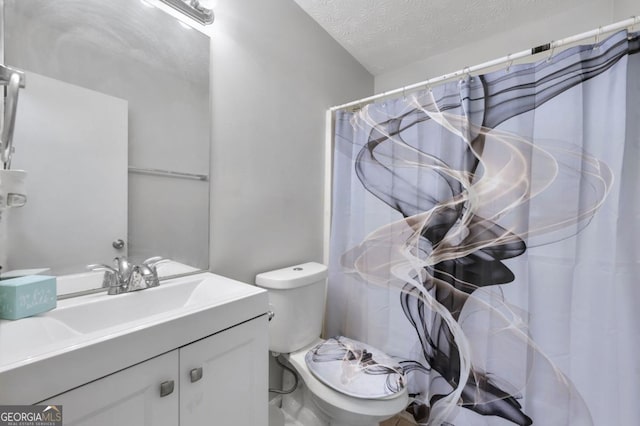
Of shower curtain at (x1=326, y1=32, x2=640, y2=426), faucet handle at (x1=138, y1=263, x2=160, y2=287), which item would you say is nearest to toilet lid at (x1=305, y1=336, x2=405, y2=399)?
shower curtain at (x1=326, y1=32, x2=640, y2=426)

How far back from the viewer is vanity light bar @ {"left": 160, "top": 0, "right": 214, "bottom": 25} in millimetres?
1003

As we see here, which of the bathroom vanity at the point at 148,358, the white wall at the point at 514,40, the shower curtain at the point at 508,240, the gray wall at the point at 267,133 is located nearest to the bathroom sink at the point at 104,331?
the bathroom vanity at the point at 148,358

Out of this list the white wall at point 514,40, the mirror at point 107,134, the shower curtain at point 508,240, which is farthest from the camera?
the white wall at point 514,40

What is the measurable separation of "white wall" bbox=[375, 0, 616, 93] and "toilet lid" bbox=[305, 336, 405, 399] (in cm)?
185

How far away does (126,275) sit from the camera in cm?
88

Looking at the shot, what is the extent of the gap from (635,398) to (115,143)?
2.03m

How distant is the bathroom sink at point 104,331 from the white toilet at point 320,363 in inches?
15.5

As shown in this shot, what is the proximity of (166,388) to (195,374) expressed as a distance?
0.24ft

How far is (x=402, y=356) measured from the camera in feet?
4.80

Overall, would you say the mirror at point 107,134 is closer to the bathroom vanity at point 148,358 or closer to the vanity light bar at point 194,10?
the vanity light bar at point 194,10

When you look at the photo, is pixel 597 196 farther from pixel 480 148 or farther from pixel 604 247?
pixel 480 148

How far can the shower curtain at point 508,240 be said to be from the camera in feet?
3.16

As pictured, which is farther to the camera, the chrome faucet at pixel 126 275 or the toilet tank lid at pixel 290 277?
the toilet tank lid at pixel 290 277

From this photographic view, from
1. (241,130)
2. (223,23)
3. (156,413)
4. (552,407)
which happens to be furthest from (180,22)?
(552,407)
